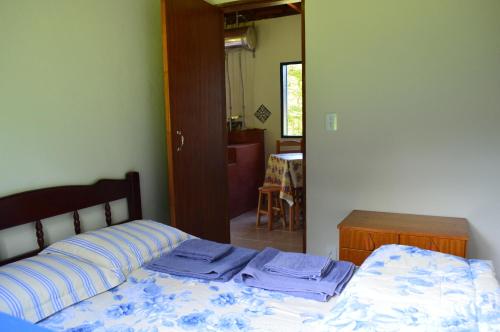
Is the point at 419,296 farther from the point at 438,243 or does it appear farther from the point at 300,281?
the point at 438,243

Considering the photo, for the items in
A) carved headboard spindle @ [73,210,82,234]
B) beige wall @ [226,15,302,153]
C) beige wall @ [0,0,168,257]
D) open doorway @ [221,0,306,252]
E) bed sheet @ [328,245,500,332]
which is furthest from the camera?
beige wall @ [226,15,302,153]

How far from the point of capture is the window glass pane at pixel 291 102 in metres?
5.45

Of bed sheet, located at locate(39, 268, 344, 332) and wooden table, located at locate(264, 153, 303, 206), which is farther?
wooden table, located at locate(264, 153, 303, 206)

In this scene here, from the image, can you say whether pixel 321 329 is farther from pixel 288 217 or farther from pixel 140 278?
pixel 288 217

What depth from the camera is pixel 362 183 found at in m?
2.84

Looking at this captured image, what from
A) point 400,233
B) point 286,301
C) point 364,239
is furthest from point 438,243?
point 286,301

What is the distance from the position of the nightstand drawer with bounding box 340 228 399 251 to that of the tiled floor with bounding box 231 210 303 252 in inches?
46.3

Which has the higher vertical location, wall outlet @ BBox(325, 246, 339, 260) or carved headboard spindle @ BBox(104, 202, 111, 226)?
carved headboard spindle @ BBox(104, 202, 111, 226)

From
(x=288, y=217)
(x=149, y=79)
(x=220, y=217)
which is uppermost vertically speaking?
(x=149, y=79)

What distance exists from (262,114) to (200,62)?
271 cm

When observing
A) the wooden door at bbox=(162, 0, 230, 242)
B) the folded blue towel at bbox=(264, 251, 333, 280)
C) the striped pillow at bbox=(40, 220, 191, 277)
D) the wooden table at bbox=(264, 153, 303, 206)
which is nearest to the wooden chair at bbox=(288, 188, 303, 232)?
the wooden table at bbox=(264, 153, 303, 206)

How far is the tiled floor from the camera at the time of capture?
3.81 metres

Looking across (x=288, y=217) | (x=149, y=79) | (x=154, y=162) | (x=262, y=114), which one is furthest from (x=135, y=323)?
(x=262, y=114)

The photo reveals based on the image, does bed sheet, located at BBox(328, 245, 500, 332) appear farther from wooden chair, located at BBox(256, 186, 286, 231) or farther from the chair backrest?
the chair backrest
